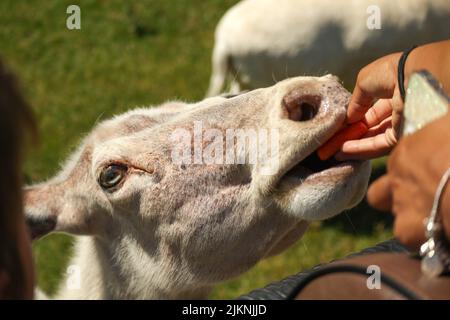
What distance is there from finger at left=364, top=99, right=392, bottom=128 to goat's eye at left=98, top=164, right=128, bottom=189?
3.45ft

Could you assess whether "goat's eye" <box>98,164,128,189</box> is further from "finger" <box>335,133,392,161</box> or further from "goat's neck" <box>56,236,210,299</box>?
"finger" <box>335,133,392,161</box>

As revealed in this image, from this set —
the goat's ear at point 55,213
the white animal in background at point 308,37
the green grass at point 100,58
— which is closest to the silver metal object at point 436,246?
the goat's ear at point 55,213

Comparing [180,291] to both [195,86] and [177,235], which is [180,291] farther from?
[195,86]

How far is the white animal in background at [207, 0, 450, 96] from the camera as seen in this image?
7.14m

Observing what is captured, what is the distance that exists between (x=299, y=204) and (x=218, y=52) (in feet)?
14.5

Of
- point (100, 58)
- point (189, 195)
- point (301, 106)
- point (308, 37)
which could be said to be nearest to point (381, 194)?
point (301, 106)

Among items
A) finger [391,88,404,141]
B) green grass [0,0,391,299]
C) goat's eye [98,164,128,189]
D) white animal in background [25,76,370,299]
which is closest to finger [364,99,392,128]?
white animal in background [25,76,370,299]

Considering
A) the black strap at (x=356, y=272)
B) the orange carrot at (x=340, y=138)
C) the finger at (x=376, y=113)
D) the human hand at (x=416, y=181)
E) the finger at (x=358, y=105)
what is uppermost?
the finger at (x=376, y=113)

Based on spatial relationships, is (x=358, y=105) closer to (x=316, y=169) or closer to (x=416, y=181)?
(x=316, y=169)

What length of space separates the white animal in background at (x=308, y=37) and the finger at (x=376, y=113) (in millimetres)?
3847

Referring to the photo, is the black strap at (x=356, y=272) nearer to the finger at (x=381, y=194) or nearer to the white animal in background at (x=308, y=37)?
the finger at (x=381, y=194)

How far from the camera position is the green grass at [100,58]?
8.84m

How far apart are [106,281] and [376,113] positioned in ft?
4.98

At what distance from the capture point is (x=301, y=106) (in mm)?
3166
